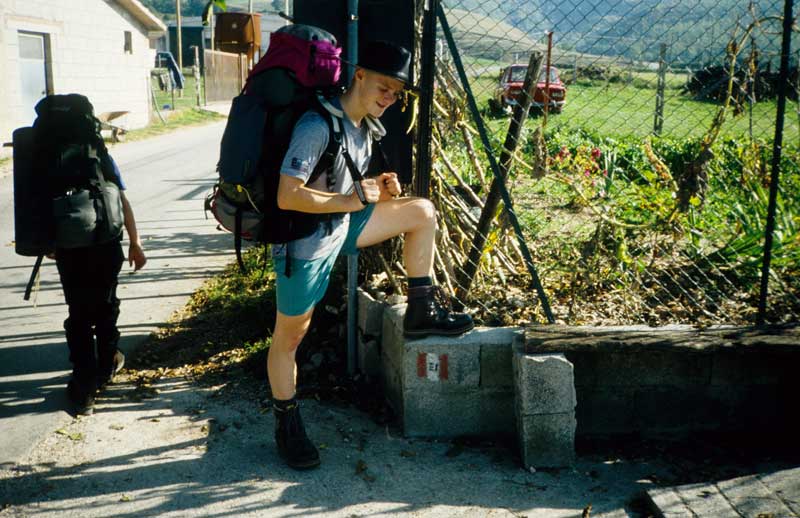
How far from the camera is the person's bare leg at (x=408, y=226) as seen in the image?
11.3 ft

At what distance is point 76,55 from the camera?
20594mm

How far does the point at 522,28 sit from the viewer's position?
384 cm

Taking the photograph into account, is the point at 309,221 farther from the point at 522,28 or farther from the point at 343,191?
the point at 522,28

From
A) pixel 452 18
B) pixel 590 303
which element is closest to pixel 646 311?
pixel 590 303

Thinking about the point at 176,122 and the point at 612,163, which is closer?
the point at 612,163

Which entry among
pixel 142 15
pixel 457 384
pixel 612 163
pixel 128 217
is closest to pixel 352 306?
pixel 457 384

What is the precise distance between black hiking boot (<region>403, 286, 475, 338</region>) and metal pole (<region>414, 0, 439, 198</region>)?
672 mm

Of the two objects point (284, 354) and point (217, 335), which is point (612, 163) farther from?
point (284, 354)

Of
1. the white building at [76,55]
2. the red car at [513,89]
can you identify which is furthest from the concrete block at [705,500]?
the white building at [76,55]

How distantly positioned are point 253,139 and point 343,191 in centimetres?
46

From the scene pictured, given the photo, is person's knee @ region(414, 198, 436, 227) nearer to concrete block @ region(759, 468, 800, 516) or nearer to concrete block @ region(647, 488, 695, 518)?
concrete block @ region(647, 488, 695, 518)

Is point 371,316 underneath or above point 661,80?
underneath

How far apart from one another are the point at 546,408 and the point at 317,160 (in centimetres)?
155

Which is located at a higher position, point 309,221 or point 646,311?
point 309,221
